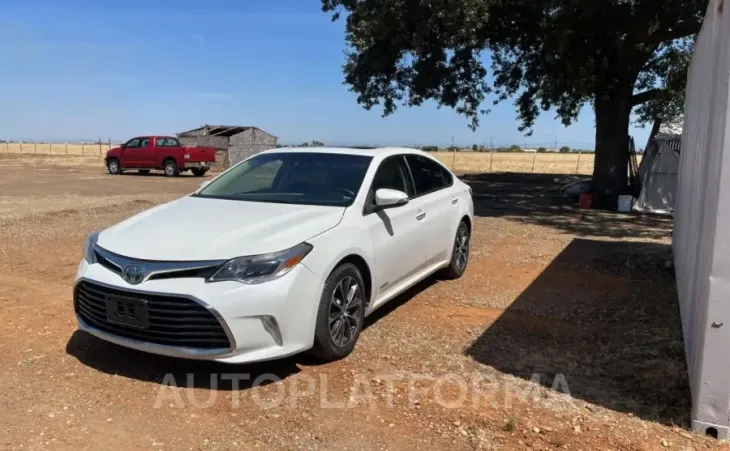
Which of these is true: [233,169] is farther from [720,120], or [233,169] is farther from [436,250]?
[720,120]

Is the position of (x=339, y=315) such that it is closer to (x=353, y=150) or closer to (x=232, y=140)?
(x=353, y=150)

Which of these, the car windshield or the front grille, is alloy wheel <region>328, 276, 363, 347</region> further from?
the front grille

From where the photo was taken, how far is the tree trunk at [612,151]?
1545 cm

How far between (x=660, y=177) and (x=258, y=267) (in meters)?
13.5

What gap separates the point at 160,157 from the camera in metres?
26.5

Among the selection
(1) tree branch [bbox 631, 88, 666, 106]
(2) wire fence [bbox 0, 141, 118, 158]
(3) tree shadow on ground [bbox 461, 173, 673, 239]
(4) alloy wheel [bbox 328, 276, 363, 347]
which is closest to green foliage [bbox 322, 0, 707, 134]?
(1) tree branch [bbox 631, 88, 666, 106]

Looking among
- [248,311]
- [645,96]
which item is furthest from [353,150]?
[645,96]

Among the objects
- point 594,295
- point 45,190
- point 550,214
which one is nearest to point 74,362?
point 594,295

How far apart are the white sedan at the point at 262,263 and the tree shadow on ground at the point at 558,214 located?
694 cm

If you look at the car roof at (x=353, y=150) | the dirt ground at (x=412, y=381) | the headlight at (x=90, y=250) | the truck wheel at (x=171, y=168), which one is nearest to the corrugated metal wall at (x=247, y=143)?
the truck wheel at (x=171, y=168)

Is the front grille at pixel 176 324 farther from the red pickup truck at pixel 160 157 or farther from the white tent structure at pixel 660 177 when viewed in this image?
the red pickup truck at pixel 160 157

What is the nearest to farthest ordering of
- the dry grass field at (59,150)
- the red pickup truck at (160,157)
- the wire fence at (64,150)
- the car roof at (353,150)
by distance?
the car roof at (353,150), the red pickup truck at (160,157), the wire fence at (64,150), the dry grass field at (59,150)

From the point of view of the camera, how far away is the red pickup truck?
2616 centimetres

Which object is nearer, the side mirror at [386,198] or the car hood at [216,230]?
the car hood at [216,230]
